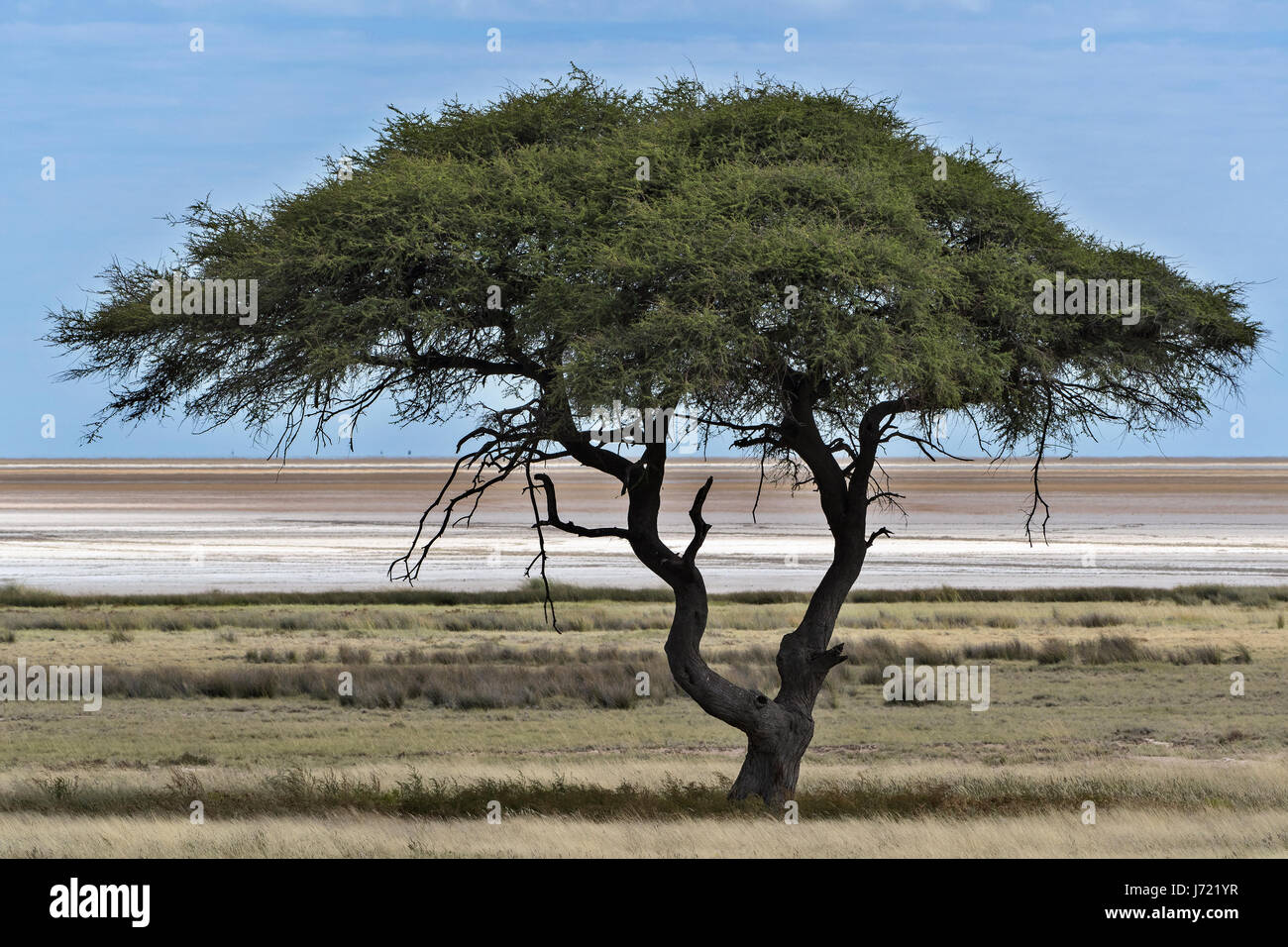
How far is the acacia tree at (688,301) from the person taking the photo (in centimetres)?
1363

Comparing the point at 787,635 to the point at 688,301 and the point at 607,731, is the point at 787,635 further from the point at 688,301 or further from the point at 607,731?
the point at 607,731

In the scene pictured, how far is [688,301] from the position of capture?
13.8 m

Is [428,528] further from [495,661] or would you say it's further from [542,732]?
[542,732]

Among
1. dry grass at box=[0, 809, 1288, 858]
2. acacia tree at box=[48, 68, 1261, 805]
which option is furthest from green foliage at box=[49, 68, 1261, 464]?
dry grass at box=[0, 809, 1288, 858]

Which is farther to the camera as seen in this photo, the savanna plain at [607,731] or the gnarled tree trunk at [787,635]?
the gnarled tree trunk at [787,635]

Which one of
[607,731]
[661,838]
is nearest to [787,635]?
[661,838]

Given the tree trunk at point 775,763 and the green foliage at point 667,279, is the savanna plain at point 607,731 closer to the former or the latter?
the tree trunk at point 775,763

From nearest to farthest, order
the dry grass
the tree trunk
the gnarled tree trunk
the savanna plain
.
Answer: the dry grass < the savanna plain < the gnarled tree trunk < the tree trunk

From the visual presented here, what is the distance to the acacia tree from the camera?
13.6m

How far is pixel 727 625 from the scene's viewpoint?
41344 mm

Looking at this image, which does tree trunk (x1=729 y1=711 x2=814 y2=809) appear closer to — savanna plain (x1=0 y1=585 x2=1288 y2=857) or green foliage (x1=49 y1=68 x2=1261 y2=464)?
savanna plain (x1=0 y1=585 x2=1288 y2=857)

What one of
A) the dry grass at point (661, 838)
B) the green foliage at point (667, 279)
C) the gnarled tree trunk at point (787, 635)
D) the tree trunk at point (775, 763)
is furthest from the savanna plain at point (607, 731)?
the green foliage at point (667, 279)

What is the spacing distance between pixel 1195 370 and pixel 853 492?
5.20 meters

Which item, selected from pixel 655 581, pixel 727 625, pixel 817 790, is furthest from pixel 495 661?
pixel 655 581
